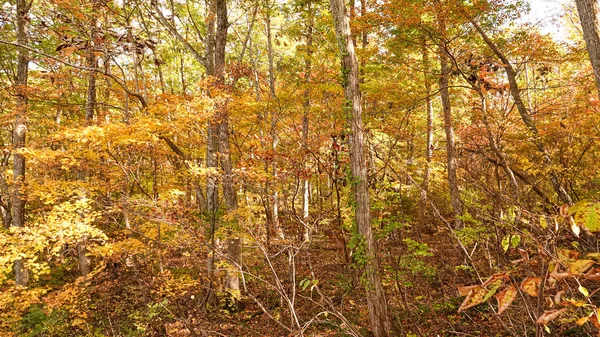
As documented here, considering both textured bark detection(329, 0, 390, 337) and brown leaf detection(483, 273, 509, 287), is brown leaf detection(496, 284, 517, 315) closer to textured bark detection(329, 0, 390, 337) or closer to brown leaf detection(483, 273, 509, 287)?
brown leaf detection(483, 273, 509, 287)

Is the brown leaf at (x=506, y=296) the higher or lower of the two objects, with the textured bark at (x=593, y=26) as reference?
lower

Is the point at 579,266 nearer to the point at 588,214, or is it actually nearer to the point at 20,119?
the point at 588,214

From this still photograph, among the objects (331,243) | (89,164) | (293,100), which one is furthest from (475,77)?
(89,164)

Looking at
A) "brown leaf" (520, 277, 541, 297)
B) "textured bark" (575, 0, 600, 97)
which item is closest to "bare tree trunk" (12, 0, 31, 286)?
"brown leaf" (520, 277, 541, 297)

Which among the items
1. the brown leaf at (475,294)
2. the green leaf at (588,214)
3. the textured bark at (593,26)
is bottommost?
the brown leaf at (475,294)

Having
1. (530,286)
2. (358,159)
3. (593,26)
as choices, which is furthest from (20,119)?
(593,26)

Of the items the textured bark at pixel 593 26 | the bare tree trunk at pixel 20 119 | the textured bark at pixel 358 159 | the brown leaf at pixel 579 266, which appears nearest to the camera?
the brown leaf at pixel 579 266

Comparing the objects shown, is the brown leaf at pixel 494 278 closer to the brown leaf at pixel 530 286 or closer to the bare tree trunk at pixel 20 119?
the brown leaf at pixel 530 286

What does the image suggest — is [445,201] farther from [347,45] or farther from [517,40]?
[347,45]

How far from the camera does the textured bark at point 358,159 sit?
20.4ft

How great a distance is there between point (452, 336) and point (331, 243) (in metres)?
7.04

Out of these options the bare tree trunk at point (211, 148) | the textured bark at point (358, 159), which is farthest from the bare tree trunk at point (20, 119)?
the textured bark at point (358, 159)

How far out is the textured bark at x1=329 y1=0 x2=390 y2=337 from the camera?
6230 mm

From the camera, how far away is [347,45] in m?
6.27
